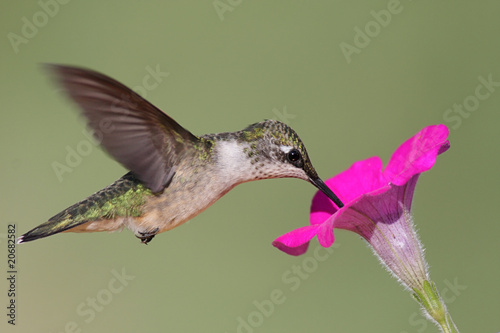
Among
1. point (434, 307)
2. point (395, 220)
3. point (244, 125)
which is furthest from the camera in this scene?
point (244, 125)

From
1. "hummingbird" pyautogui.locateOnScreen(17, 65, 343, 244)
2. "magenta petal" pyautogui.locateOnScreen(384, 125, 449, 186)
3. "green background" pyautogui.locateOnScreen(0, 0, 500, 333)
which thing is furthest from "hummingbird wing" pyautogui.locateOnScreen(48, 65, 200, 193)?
"green background" pyautogui.locateOnScreen(0, 0, 500, 333)

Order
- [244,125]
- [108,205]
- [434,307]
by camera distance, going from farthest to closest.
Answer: [244,125] → [108,205] → [434,307]

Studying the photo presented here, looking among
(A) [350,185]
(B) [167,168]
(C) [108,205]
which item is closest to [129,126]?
(B) [167,168]

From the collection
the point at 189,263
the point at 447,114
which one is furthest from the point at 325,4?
the point at 189,263

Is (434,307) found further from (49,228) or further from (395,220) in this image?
(49,228)

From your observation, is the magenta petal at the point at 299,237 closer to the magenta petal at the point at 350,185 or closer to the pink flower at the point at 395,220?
the pink flower at the point at 395,220
